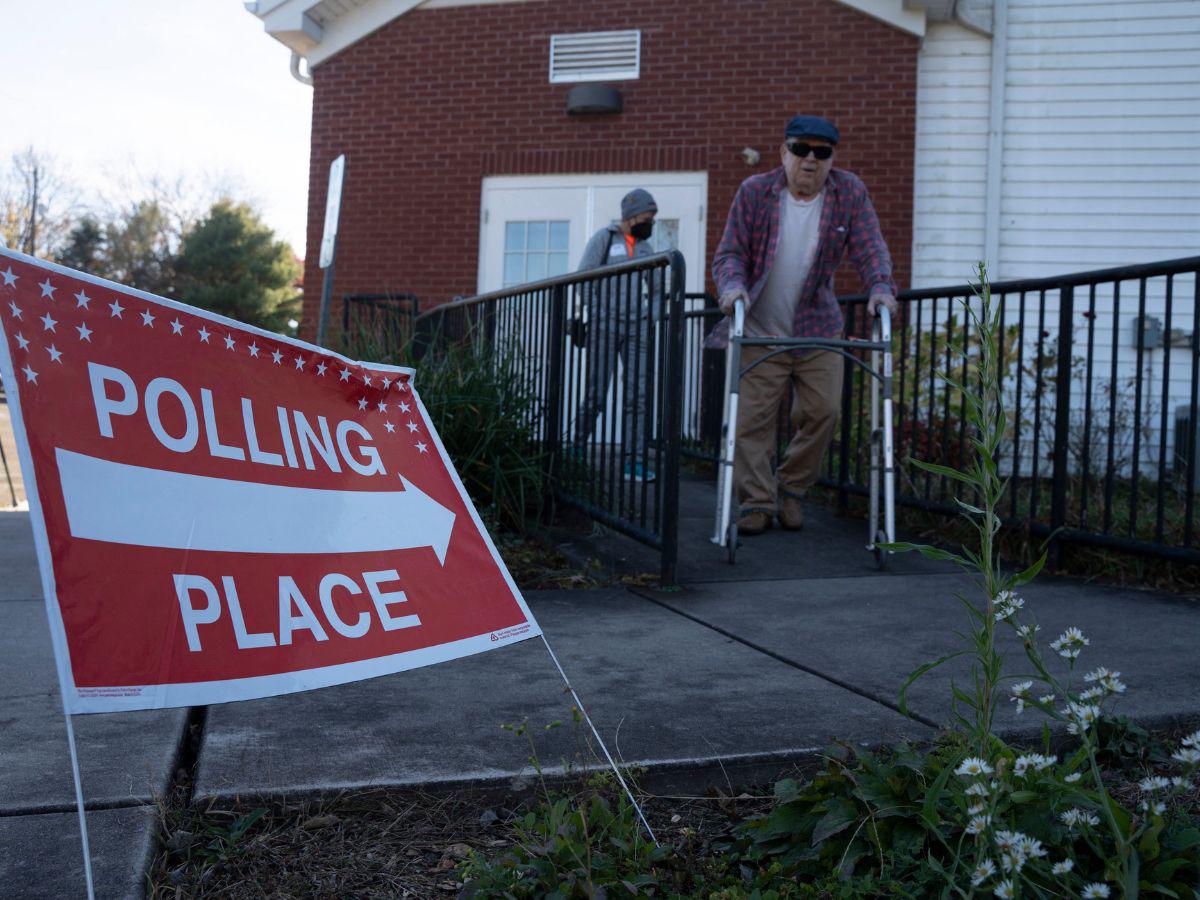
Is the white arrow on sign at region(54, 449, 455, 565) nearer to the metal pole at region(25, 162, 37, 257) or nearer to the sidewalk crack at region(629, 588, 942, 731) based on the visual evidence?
the sidewalk crack at region(629, 588, 942, 731)

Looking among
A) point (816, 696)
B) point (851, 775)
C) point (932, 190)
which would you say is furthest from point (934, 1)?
point (851, 775)

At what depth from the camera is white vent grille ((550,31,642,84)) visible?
10.8m

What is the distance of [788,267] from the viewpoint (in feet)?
17.3

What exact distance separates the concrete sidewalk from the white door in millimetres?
6892

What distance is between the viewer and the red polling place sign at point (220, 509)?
1683 millimetres

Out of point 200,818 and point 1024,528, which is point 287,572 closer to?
point 200,818

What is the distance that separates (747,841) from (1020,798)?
1.82 ft

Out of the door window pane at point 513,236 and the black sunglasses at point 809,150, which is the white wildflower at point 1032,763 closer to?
the black sunglasses at point 809,150

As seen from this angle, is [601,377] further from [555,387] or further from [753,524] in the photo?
[753,524]

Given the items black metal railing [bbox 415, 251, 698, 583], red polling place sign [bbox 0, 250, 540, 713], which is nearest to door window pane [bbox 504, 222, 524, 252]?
black metal railing [bbox 415, 251, 698, 583]

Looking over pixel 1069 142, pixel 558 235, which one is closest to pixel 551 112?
pixel 558 235

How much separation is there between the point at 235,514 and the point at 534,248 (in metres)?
9.34

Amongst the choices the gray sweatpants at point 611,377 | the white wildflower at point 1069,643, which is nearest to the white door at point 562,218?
the gray sweatpants at point 611,377

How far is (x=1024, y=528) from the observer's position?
15.9ft
